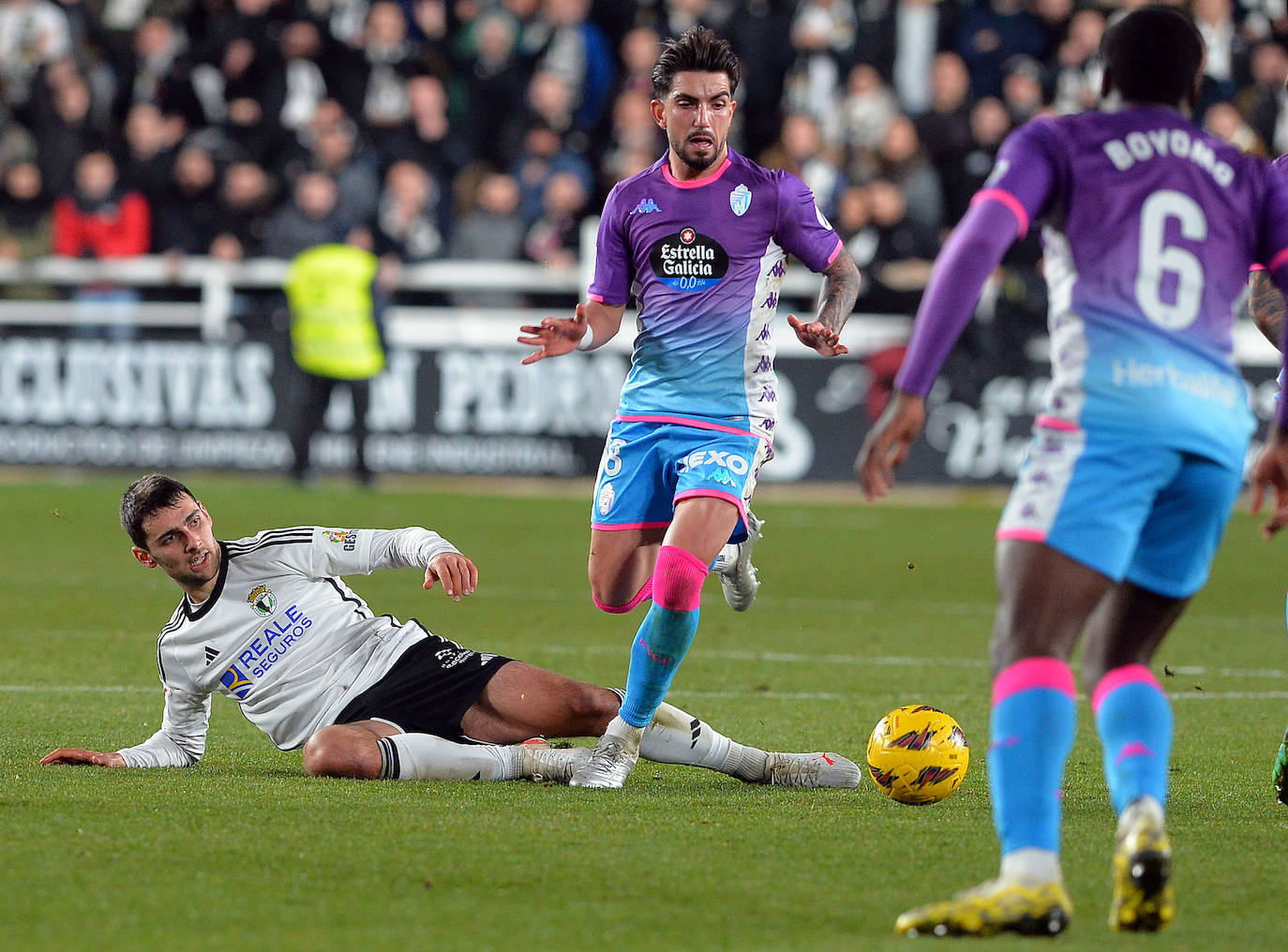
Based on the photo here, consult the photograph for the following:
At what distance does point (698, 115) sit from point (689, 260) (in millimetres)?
447

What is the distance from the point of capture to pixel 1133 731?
3.56 meters

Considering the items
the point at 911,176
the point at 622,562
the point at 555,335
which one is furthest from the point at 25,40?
the point at 555,335

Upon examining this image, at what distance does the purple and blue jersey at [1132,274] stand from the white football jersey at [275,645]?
2.26 metres

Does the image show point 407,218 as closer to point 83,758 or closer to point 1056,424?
point 83,758

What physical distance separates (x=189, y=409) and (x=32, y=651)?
25.3 feet

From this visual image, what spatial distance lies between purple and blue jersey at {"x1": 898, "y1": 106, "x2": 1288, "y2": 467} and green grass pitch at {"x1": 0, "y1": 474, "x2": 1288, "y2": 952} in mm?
982

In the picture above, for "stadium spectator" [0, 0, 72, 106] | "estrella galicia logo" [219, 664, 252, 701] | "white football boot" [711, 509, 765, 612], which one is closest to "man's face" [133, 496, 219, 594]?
"estrella galicia logo" [219, 664, 252, 701]

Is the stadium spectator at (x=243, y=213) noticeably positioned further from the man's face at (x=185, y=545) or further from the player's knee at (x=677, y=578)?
the player's knee at (x=677, y=578)

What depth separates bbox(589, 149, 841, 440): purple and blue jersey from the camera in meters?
5.74

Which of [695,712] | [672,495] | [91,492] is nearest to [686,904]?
[672,495]

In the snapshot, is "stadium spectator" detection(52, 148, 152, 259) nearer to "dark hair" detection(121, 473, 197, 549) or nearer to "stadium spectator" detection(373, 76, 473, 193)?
"stadium spectator" detection(373, 76, 473, 193)

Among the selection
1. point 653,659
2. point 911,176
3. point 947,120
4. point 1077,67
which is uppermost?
point 1077,67

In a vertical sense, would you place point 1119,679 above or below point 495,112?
below

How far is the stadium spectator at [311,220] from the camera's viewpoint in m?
15.2
